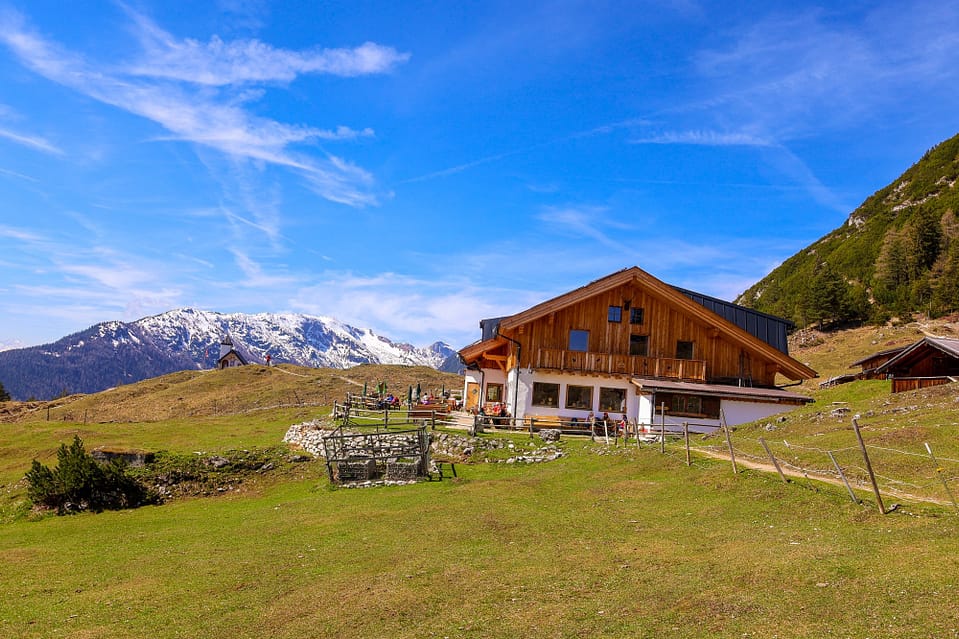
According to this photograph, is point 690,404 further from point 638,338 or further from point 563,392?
point 563,392

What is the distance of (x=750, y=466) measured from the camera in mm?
19641

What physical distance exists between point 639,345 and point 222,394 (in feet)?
193

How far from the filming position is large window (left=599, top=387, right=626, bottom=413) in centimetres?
3847

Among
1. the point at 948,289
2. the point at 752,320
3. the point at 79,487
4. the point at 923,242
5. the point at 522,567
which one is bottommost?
the point at 79,487

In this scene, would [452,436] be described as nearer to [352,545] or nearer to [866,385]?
[352,545]

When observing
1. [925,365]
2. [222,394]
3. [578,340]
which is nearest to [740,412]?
[578,340]

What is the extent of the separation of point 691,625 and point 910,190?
13859 cm

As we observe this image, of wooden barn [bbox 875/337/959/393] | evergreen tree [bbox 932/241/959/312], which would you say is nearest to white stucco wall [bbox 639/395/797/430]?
wooden barn [bbox 875/337/959/393]

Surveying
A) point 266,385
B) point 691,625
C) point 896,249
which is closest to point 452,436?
point 691,625

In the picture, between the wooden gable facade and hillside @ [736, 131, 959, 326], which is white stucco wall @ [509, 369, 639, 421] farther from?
hillside @ [736, 131, 959, 326]

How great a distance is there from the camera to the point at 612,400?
3869cm

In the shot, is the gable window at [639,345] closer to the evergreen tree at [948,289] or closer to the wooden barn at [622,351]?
Answer: the wooden barn at [622,351]

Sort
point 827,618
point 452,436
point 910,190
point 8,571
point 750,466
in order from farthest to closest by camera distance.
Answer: point 910,190 < point 452,436 < point 750,466 < point 8,571 < point 827,618

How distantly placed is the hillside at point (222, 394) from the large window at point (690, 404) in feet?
123
